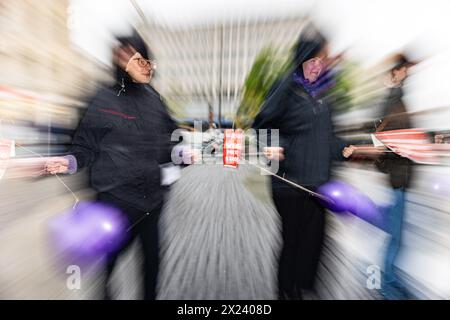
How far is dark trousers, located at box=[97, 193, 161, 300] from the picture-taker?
1179mm

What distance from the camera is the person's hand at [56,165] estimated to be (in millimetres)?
1110

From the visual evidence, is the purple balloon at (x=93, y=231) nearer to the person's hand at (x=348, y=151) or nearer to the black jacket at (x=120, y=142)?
the black jacket at (x=120, y=142)

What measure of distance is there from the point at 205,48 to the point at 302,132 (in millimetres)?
614

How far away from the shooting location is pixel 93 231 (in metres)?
1.23

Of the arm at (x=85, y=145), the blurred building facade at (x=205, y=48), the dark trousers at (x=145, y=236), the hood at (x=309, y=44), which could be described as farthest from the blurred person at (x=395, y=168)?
the arm at (x=85, y=145)

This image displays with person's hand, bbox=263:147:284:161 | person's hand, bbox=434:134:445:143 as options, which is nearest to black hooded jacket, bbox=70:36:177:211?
person's hand, bbox=263:147:284:161

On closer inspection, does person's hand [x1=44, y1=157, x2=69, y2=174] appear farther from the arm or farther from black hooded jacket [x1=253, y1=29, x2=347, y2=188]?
black hooded jacket [x1=253, y1=29, x2=347, y2=188]

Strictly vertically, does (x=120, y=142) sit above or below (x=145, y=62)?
below

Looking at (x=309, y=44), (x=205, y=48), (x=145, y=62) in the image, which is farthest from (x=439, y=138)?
(x=145, y=62)

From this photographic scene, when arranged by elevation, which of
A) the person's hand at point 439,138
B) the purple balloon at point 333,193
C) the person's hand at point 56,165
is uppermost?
the person's hand at point 439,138

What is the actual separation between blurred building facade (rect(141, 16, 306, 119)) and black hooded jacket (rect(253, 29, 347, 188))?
7.5 inches

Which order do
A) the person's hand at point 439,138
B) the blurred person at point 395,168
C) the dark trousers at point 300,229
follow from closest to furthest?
the person's hand at point 439,138 < the blurred person at point 395,168 < the dark trousers at point 300,229

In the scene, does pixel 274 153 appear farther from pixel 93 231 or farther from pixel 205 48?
pixel 93 231
